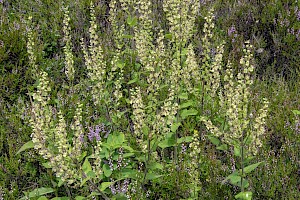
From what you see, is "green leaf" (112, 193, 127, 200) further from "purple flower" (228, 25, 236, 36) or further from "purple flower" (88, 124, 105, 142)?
"purple flower" (228, 25, 236, 36)

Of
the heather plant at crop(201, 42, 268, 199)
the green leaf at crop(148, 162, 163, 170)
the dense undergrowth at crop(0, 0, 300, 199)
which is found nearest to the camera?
the heather plant at crop(201, 42, 268, 199)

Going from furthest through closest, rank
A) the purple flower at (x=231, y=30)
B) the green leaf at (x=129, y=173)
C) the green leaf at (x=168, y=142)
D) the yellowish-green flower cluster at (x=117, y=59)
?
the purple flower at (x=231, y=30) → the green leaf at (x=168, y=142) → the yellowish-green flower cluster at (x=117, y=59) → the green leaf at (x=129, y=173)

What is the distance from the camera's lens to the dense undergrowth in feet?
9.55

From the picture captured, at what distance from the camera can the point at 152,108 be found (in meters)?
3.58

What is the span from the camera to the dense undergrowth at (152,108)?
2.91 m

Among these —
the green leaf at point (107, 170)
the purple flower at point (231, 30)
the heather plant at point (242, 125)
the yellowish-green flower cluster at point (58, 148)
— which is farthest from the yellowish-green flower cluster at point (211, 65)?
the purple flower at point (231, 30)

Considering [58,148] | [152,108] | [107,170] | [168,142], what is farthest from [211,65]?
[58,148]

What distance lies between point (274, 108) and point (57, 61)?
2.40 meters

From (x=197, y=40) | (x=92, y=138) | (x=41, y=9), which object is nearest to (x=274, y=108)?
(x=197, y=40)

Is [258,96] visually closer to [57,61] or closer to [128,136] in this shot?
[128,136]

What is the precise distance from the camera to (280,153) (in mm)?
3639

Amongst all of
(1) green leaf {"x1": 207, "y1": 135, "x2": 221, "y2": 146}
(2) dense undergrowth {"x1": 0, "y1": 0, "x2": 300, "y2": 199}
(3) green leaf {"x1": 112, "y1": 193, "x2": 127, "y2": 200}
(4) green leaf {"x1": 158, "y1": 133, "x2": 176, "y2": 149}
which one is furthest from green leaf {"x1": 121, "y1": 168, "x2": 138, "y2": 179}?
(1) green leaf {"x1": 207, "y1": 135, "x2": 221, "y2": 146}

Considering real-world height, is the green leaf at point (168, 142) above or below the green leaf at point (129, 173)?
above

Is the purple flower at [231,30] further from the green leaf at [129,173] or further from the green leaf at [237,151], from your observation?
the green leaf at [129,173]
